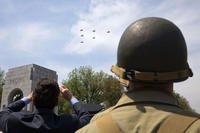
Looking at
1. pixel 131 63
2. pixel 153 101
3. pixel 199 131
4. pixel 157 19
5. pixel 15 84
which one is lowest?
pixel 199 131

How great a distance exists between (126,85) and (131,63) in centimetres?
13

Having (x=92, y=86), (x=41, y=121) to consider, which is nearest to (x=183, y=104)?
(x=92, y=86)

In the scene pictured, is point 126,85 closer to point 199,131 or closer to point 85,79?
point 199,131

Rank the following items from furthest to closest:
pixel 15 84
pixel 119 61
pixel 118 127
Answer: pixel 15 84
pixel 119 61
pixel 118 127

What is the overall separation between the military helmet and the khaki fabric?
0.11m

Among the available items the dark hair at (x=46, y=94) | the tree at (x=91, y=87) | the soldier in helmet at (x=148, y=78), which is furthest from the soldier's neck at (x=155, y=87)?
the tree at (x=91, y=87)

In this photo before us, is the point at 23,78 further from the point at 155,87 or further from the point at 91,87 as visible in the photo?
the point at 155,87

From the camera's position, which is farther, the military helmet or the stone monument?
the stone monument

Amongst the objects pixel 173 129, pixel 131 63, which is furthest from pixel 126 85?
pixel 173 129

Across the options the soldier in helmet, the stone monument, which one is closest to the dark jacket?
the soldier in helmet

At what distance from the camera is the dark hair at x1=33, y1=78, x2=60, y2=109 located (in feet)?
15.5

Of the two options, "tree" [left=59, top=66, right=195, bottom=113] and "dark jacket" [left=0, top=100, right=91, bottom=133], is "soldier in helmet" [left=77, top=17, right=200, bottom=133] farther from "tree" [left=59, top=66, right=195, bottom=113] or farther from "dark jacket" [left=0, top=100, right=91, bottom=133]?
"tree" [left=59, top=66, right=195, bottom=113]

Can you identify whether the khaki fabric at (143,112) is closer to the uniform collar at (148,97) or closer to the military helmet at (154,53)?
the uniform collar at (148,97)

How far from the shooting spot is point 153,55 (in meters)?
2.61
